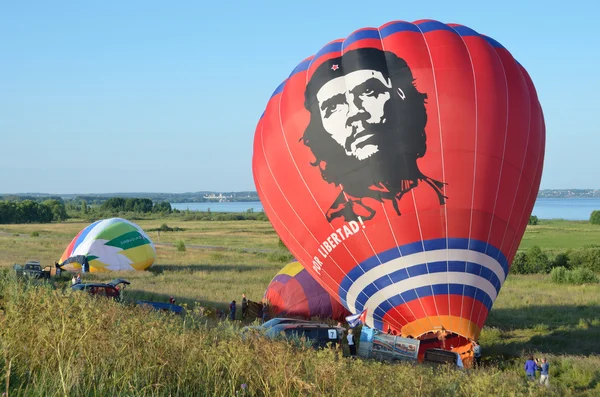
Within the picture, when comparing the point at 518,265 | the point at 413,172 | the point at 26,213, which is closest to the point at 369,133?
the point at 413,172

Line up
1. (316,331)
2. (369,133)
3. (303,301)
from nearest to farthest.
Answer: (369,133), (316,331), (303,301)

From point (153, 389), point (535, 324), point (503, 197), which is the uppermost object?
point (503, 197)

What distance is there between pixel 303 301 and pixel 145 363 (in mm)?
12582

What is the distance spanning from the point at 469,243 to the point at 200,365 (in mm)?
7720

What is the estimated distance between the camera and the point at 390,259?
40.2ft

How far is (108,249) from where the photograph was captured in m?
28.8

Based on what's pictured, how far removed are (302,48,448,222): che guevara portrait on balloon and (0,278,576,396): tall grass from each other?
5958 millimetres

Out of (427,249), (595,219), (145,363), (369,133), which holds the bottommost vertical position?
(145,363)

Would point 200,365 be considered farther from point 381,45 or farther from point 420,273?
point 381,45

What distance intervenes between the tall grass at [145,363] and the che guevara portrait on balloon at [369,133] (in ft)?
19.5

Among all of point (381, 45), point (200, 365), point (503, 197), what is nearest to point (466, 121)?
point (503, 197)

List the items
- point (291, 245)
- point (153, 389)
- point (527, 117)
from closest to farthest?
1. point (153, 389)
2. point (527, 117)
3. point (291, 245)

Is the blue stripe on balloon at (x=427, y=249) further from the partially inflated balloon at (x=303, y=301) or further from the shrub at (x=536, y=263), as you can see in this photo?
the shrub at (x=536, y=263)

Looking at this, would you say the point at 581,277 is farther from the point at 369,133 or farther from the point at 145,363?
the point at 145,363
